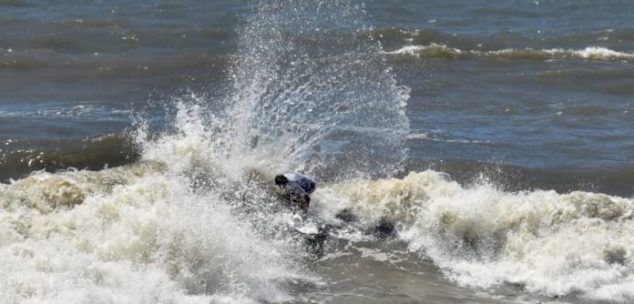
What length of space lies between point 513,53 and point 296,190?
12.5 metres

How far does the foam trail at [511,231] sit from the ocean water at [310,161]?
30 mm

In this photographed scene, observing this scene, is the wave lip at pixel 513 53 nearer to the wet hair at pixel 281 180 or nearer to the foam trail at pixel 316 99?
the foam trail at pixel 316 99

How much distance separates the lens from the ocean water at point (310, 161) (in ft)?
30.9

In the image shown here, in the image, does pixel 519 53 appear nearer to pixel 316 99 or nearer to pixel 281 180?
pixel 316 99

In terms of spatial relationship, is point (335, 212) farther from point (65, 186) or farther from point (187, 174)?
point (65, 186)

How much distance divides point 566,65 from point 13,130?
12288 millimetres

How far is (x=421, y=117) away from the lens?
16.5 meters

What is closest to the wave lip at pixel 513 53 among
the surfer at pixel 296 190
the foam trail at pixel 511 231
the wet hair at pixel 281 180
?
the foam trail at pixel 511 231

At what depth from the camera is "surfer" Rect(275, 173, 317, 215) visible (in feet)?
36.5

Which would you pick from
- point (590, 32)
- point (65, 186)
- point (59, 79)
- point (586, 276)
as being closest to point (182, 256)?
point (65, 186)

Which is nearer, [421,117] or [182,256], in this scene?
[182,256]

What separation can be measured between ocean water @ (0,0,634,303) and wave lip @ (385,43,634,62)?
0.08 m

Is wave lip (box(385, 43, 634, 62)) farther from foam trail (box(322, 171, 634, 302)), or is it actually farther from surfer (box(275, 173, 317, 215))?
surfer (box(275, 173, 317, 215))

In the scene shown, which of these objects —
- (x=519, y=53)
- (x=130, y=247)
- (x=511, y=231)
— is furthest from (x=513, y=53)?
(x=130, y=247)
